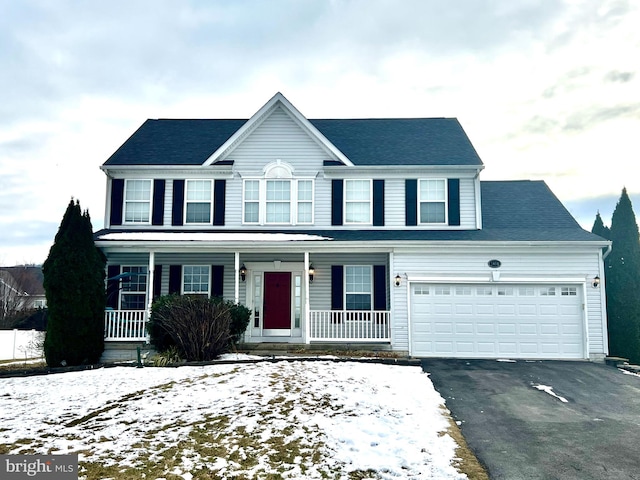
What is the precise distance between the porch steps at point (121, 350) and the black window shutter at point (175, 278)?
225cm

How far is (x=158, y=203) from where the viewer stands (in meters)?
Answer: 15.0

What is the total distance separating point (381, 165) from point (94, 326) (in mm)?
9758

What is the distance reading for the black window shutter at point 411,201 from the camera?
14648 mm

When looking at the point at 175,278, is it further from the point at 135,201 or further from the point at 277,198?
the point at 277,198

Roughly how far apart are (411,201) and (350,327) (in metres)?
4.63

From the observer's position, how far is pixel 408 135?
16.7 meters

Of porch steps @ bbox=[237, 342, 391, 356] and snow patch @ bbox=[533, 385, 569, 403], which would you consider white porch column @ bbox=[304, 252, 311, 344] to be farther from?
snow patch @ bbox=[533, 385, 569, 403]

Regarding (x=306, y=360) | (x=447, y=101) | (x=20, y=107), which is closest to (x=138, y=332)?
(x=306, y=360)

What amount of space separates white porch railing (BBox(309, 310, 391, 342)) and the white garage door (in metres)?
0.91

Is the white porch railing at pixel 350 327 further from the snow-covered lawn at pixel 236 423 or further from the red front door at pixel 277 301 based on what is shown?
the snow-covered lawn at pixel 236 423

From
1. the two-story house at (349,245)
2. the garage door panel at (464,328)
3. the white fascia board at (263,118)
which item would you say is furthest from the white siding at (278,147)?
the garage door panel at (464,328)

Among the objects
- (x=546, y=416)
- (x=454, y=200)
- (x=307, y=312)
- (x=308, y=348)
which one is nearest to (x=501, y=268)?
(x=454, y=200)

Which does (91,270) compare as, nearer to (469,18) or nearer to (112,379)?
(112,379)

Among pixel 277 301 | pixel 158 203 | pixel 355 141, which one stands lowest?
pixel 277 301
